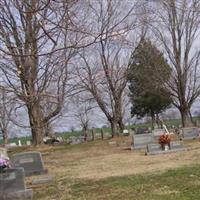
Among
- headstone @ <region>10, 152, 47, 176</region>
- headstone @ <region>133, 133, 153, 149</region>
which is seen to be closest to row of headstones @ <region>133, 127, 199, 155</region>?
headstone @ <region>133, 133, 153, 149</region>

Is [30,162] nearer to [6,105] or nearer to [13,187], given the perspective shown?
[6,105]

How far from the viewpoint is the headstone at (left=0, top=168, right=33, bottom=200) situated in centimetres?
1060

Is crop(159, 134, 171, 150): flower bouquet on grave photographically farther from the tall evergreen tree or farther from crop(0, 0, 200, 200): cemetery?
the tall evergreen tree

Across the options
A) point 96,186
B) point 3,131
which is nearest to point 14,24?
point 96,186

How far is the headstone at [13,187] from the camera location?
10.6 meters

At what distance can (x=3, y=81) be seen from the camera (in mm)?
18156

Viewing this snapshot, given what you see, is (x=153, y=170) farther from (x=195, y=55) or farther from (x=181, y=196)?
(x=195, y=55)

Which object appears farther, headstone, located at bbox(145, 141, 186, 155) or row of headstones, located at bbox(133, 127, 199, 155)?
row of headstones, located at bbox(133, 127, 199, 155)

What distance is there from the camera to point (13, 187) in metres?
10.7

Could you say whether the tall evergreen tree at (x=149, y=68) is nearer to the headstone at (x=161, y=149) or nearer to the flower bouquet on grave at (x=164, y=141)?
the headstone at (x=161, y=149)

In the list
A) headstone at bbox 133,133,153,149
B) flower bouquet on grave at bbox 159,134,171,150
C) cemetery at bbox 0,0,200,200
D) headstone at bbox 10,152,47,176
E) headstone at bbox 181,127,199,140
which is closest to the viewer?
cemetery at bbox 0,0,200,200

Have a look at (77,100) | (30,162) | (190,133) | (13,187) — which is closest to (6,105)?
(30,162)

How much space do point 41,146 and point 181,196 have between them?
20.0 m

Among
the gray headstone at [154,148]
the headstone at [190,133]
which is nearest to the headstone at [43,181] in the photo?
the gray headstone at [154,148]
